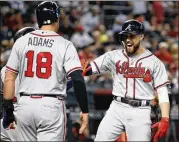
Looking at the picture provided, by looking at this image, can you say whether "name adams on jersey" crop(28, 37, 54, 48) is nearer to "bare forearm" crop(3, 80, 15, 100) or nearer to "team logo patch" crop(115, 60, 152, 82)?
"bare forearm" crop(3, 80, 15, 100)

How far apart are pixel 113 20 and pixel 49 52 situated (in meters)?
11.8

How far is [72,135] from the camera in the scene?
28.9 ft

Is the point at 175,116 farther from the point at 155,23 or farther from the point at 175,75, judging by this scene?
the point at 155,23

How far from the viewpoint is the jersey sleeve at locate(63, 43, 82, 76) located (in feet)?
18.4

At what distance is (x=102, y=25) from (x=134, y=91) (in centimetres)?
1009

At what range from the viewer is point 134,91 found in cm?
662

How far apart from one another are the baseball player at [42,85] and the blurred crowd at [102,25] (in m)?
7.07

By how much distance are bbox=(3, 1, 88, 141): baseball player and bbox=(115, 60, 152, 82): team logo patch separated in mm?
1158

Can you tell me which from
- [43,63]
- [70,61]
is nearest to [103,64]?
[70,61]

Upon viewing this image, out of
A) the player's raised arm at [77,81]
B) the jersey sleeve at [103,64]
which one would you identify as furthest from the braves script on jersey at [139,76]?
the player's raised arm at [77,81]

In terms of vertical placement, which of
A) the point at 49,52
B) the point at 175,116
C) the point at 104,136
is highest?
the point at 49,52

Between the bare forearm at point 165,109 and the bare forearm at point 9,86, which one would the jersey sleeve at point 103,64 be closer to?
the bare forearm at point 165,109

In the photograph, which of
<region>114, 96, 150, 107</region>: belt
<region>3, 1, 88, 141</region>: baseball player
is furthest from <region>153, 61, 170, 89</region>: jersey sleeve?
Result: <region>3, 1, 88, 141</region>: baseball player

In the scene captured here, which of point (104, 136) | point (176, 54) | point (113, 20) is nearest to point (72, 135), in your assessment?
point (104, 136)
